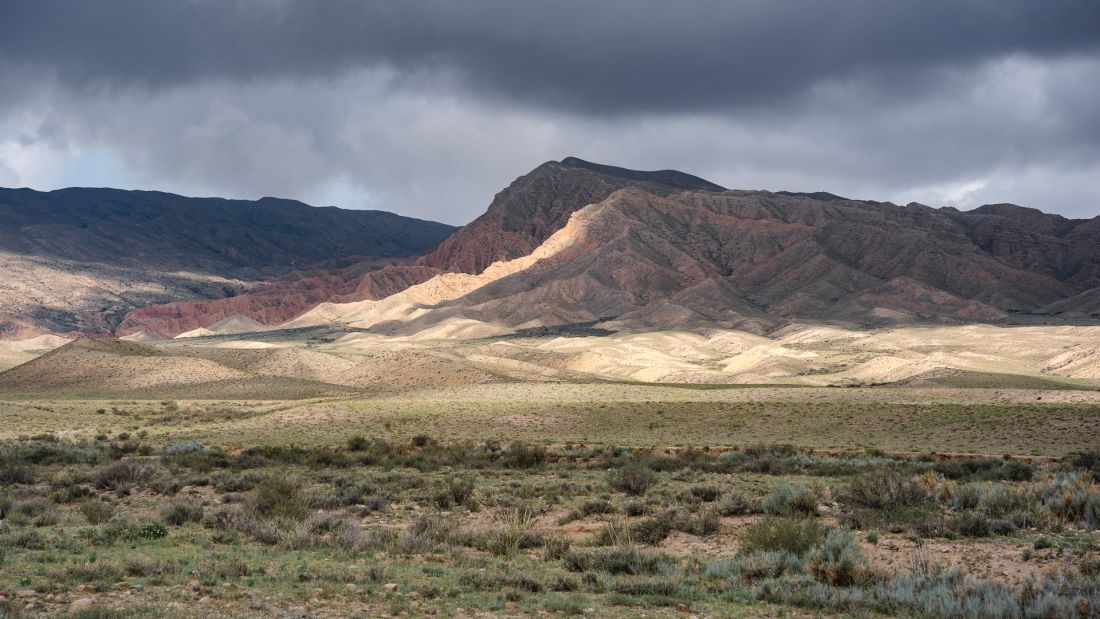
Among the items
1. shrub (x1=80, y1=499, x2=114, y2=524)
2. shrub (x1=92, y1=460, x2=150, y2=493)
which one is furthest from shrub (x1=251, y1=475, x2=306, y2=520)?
shrub (x1=92, y1=460, x2=150, y2=493)

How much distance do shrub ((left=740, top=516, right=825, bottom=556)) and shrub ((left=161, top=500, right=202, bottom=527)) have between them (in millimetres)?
10924

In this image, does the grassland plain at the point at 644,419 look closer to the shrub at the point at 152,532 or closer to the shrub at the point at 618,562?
the shrub at the point at 152,532

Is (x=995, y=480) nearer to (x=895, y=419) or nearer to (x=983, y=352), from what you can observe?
(x=895, y=419)

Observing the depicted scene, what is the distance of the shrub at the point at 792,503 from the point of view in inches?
727

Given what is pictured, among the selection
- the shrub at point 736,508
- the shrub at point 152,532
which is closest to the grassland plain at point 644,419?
the shrub at point 736,508

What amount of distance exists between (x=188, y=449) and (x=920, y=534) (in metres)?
28.1

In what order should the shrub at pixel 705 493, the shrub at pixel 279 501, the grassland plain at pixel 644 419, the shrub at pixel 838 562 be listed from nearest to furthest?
the shrub at pixel 838 562
the shrub at pixel 279 501
the shrub at pixel 705 493
the grassland plain at pixel 644 419

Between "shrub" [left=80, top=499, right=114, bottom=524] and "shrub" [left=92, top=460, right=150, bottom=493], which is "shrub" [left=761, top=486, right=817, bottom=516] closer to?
"shrub" [left=80, top=499, right=114, bottom=524]

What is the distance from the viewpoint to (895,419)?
48.5 m

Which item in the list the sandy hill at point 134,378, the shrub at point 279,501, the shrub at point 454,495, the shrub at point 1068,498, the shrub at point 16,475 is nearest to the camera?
the shrub at point 1068,498

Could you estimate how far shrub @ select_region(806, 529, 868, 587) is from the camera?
12898 mm

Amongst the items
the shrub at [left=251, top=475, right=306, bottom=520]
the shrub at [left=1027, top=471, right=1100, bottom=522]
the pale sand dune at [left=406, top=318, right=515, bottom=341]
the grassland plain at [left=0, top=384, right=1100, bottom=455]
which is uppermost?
the pale sand dune at [left=406, top=318, right=515, bottom=341]

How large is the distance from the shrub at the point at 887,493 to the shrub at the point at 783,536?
3.65m

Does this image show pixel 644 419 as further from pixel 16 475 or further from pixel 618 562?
pixel 618 562
